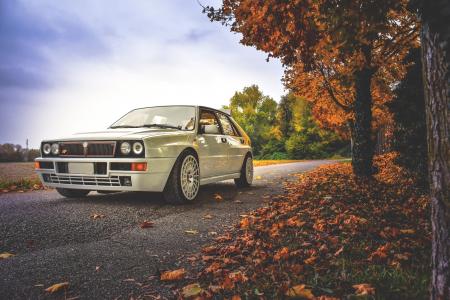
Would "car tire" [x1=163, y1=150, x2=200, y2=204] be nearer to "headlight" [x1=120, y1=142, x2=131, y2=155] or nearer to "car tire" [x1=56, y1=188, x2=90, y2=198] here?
"headlight" [x1=120, y1=142, x2=131, y2=155]

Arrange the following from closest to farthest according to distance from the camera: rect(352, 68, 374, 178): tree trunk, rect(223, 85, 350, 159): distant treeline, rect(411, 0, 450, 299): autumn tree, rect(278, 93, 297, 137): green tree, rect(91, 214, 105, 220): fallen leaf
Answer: rect(411, 0, 450, 299): autumn tree
rect(91, 214, 105, 220): fallen leaf
rect(352, 68, 374, 178): tree trunk
rect(223, 85, 350, 159): distant treeline
rect(278, 93, 297, 137): green tree

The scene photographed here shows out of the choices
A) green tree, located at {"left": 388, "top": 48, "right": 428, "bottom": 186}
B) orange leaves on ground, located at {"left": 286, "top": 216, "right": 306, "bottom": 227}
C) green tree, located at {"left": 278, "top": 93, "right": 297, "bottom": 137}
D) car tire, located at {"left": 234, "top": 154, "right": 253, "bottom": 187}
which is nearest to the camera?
orange leaves on ground, located at {"left": 286, "top": 216, "right": 306, "bottom": 227}

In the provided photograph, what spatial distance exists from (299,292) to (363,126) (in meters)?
6.74

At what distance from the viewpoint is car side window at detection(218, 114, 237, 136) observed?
686 centimetres

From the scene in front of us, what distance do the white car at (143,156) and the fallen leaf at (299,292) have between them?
2.91 metres

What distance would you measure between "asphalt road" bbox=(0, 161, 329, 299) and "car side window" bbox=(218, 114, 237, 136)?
5.75ft

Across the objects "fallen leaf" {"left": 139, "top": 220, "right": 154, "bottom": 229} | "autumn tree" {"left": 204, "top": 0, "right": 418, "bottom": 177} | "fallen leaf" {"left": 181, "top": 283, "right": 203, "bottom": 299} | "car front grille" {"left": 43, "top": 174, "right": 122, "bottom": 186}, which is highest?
"autumn tree" {"left": 204, "top": 0, "right": 418, "bottom": 177}

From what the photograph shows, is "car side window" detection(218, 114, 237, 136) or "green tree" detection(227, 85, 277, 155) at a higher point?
"green tree" detection(227, 85, 277, 155)

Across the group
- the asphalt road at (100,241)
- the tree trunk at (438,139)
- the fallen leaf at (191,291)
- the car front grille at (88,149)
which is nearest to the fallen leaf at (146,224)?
the asphalt road at (100,241)

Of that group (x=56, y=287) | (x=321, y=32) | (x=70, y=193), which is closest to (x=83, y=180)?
(x=70, y=193)

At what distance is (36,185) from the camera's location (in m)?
7.63

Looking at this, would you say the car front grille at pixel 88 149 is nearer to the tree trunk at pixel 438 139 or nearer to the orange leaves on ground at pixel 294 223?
the orange leaves on ground at pixel 294 223

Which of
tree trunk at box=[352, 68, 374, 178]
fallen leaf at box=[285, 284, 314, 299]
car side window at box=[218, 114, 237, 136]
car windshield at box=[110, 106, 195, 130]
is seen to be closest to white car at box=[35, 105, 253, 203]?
car windshield at box=[110, 106, 195, 130]

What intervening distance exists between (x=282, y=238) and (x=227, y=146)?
3504 millimetres
